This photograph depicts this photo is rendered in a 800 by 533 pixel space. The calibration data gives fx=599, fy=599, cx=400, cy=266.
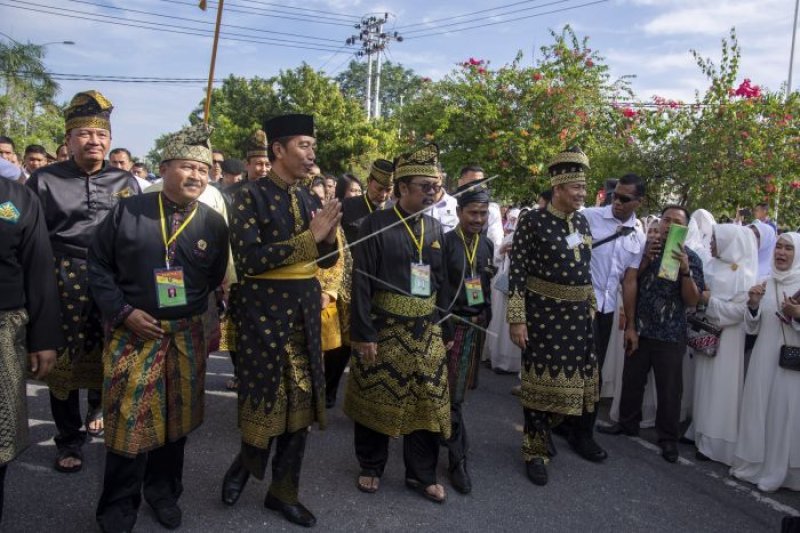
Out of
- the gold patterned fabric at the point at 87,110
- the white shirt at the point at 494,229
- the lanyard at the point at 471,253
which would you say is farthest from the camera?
the white shirt at the point at 494,229

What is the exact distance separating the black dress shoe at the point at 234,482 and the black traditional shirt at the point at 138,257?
40.8 inches

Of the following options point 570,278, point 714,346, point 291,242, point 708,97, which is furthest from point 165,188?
point 708,97

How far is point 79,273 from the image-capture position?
366 centimetres

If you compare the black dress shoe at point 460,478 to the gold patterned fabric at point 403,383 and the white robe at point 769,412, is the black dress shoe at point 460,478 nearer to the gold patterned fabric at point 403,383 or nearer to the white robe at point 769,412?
the gold patterned fabric at point 403,383

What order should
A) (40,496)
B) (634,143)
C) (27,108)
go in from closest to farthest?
(40,496) < (634,143) < (27,108)

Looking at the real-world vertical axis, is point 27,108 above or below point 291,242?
above

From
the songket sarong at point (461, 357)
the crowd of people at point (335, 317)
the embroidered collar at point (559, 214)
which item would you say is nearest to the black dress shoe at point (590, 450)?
A: the crowd of people at point (335, 317)

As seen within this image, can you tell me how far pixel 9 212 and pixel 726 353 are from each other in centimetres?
492

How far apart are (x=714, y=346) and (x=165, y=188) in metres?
4.24

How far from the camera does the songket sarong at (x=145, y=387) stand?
9.45 feet

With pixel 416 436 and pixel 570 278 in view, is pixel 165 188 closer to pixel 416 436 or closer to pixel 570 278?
pixel 416 436

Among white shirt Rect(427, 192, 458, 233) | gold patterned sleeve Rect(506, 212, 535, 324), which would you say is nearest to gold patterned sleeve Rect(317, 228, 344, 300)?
gold patterned sleeve Rect(506, 212, 535, 324)

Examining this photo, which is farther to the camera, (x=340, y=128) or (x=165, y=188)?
(x=340, y=128)

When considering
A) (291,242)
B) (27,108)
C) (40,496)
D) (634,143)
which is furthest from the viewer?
(27,108)
